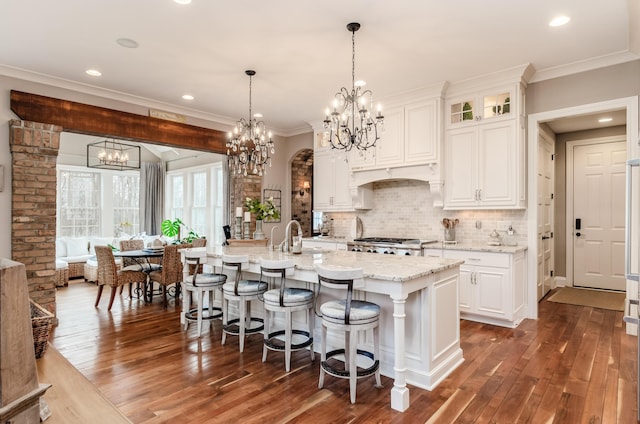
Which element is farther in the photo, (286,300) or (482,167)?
(482,167)

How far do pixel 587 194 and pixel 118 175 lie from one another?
33.5ft

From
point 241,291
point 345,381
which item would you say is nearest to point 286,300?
point 241,291

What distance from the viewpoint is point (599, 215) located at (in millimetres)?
5891

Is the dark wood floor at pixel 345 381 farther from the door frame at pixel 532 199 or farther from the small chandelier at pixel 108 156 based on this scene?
the small chandelier at pixel 108 156

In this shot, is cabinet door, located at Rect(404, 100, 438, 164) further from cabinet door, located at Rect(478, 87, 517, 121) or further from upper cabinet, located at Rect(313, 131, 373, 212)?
upper cabinet, located at Rect(313, 131, 373, 212)

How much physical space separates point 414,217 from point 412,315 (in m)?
3.01

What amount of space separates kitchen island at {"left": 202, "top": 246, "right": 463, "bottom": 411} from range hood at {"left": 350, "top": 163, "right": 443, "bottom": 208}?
2000mm

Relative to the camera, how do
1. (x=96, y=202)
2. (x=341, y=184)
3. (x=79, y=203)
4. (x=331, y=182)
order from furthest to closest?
(x=96, y=202) → (x=79, y=203) → (x=331, y=182) → (x=341, y=184)

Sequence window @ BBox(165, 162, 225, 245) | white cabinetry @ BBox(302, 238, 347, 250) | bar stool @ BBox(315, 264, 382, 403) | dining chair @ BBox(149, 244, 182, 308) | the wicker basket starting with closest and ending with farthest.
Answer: the wicker basket
bar stool @ BBox(315, 264, 382, 403)
dining chair @ BBox(149, 244, 182, 308)
white cabinetry @ BBox(302, 238, 347, 250)
window @ BBox(165, 162, 225, 245)

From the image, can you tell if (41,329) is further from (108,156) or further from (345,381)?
(108,156)

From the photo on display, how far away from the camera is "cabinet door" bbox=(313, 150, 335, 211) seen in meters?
6.37

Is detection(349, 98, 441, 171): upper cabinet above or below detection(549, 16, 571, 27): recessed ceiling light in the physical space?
below

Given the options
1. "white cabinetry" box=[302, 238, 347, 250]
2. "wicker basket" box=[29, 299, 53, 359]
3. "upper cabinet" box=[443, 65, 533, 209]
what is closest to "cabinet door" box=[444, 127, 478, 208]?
"upper cabinet" box=[443, 65, 533, 209]

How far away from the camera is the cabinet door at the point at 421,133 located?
16.2ft
